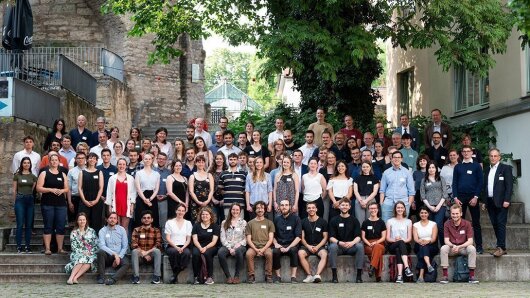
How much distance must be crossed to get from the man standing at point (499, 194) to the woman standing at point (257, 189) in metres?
3.55

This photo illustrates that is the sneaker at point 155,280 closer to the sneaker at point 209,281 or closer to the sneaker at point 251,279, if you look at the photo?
the sneaker at point 209,281

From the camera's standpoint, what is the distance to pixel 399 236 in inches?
596

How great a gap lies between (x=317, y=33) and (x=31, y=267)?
644 centimetres

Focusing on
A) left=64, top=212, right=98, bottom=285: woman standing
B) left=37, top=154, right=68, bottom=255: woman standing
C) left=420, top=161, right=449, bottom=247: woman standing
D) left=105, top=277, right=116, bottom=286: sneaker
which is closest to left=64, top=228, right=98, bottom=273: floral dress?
left=64, top=212, right=98, bottom=285: woman standing

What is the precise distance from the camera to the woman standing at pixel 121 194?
15.3 metres

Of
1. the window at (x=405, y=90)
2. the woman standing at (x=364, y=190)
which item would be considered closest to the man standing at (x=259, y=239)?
the woman standing at (x=364, y=190)

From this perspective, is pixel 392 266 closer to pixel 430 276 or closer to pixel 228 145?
pixel 430 276

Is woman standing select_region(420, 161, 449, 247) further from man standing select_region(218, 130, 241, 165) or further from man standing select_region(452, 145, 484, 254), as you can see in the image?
man standing select_region(218, 130, 241, 165)

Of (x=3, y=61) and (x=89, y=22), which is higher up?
(x=89, y=22)

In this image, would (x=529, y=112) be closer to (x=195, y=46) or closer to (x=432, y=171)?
(x=432, y=171)

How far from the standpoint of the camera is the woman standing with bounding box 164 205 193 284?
14836 mm

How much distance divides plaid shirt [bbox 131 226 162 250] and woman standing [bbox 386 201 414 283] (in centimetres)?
362

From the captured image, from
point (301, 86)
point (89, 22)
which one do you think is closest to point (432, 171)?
point (301, 86)

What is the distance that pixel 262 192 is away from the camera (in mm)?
15688
